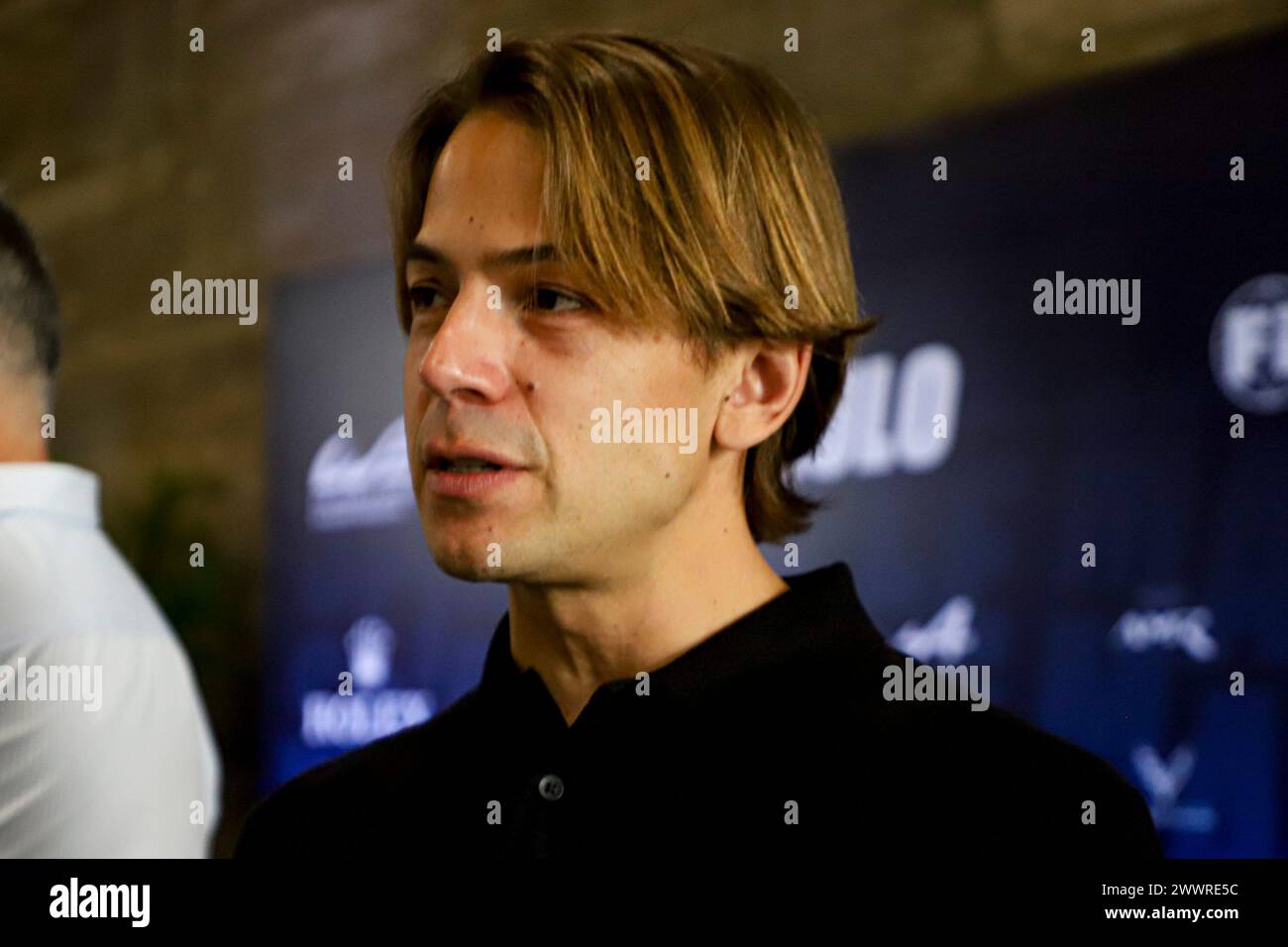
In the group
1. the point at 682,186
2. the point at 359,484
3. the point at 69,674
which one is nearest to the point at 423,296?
the point at 682,186

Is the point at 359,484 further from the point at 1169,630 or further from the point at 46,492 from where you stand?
the point at 1169,630

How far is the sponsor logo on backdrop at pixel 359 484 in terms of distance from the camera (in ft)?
9.82

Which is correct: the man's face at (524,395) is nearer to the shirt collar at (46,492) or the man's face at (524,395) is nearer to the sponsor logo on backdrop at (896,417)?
the shirt collar at (46,492)

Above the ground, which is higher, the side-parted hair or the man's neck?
the side-parted hair

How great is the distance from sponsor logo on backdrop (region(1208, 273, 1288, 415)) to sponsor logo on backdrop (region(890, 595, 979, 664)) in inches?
20.1

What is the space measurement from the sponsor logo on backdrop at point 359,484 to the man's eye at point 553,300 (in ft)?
5.56

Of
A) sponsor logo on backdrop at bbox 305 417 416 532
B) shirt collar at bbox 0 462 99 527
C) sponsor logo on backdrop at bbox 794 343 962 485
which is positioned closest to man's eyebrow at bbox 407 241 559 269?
shirt collar at bbox 0 462 99 527

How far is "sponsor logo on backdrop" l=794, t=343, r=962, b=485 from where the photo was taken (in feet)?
7.56

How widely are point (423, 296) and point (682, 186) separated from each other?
0.25 meters

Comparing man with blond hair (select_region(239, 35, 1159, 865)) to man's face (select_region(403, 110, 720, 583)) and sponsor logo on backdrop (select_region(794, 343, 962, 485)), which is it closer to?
man's face (select_region(403, 110, 720, 583))

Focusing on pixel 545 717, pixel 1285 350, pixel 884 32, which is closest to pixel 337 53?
pixel 884 32

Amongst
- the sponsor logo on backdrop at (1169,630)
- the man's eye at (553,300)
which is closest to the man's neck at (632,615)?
the man's eye at (553,300)

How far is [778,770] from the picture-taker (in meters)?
1.23
